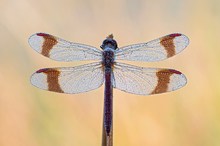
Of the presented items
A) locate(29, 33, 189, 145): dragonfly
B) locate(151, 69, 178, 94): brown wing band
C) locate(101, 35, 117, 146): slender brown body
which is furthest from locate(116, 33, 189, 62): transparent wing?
locate(101, 35, 117, 146): slender brown body

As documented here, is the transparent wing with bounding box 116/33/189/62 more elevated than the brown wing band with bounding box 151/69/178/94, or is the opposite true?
the transparent wing with bounding box 116/33/189/62

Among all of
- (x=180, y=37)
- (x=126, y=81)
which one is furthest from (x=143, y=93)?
(x=180, y=37)

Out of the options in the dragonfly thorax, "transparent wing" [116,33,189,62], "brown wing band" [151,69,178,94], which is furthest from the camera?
"transparent wing" [116,33,189,62]

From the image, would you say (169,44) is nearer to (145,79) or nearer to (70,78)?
(145,79)

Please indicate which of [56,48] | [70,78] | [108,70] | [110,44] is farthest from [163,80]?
[56,48]

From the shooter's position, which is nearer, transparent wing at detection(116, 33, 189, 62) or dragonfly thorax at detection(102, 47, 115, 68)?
dragonfly thorax at detection(102, 47, 115, 68)

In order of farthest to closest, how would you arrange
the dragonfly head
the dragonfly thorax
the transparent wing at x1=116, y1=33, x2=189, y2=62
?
1. the transparent wing at x1=116, y1=33, x2=189, y2=62
2. the dragonfly thorax
3. the dragonfly head

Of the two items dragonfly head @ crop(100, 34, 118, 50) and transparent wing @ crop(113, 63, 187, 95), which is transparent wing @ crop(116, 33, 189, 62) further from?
dragonfly head @ crop(100, 34, 118, 50)

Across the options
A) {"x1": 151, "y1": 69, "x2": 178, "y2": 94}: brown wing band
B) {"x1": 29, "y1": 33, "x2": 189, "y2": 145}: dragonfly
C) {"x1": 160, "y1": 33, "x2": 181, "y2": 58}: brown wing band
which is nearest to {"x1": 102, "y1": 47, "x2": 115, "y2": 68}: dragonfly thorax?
{"x1": 29, "y1": 33, "x2": 189, "y2": 145}: dragonfly

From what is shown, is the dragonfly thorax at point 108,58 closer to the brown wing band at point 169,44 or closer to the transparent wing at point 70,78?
the transparent wing at point 70,78
